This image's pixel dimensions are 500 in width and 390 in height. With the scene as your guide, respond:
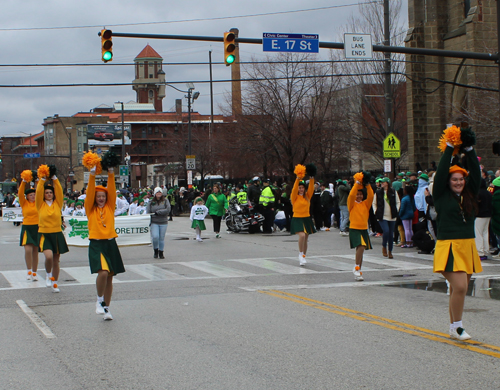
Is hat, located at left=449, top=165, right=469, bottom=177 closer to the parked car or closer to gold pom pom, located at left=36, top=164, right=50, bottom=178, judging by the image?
gold pom pom, located at left=36, top=164, right=50, bottom=178

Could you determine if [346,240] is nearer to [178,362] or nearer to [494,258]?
[494,258]

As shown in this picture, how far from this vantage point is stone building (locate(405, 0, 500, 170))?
29.3 metres

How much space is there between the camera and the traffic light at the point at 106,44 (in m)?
17.0

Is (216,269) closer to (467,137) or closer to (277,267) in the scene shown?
(277,267)

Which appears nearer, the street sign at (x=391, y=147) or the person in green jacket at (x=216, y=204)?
the person in green jacket at (x=216, y=204)

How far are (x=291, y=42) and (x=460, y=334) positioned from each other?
12.2 metres

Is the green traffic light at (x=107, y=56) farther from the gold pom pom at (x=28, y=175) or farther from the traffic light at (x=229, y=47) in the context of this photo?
the gold pom pom at (x=28, y=175)

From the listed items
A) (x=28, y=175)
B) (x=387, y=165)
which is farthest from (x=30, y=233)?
(x=387, y=165)

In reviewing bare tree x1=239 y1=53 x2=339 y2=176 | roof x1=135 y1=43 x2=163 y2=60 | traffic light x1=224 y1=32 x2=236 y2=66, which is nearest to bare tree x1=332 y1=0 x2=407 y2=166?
bare tree x1=239 y1=53 x2=339 y2=176

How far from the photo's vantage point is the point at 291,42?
56.9 feet

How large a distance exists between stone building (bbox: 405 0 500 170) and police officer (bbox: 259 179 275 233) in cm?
1158

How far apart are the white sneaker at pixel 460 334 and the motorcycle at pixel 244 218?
16704 mm

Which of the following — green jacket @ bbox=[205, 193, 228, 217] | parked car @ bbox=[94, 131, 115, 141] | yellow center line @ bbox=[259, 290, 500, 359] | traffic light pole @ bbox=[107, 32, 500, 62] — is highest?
parked car @ bbox=[94, 131, 115, 141]

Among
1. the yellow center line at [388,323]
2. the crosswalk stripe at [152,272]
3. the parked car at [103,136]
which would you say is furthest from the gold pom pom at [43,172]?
the parked car at [103,136]
